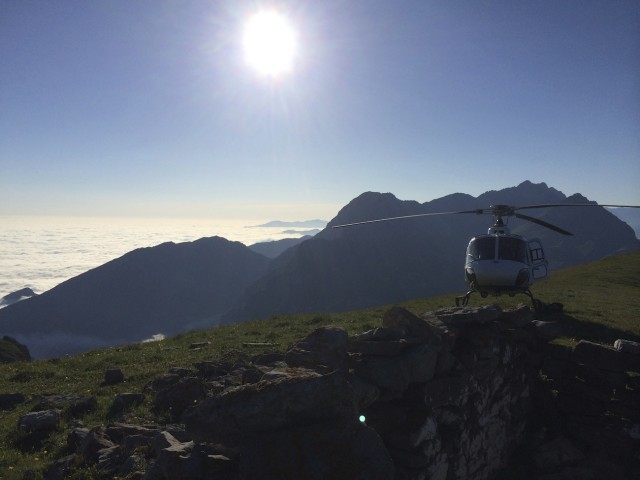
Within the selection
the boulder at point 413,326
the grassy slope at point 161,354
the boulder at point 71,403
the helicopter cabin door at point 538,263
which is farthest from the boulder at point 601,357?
the boulder at point 71,403

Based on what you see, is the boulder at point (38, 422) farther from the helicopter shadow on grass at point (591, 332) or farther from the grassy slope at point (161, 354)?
the helicopter shadow on grass at point (591, 332)

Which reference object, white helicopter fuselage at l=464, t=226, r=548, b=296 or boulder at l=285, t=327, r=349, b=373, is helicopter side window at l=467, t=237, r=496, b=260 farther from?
boulder at l=285, t=327, r=349, b=373

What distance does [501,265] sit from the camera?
72.7ft

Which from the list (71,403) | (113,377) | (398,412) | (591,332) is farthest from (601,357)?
(71,403)

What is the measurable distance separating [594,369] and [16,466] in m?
16.1

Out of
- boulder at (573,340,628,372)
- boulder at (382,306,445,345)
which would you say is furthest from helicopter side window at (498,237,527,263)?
boulder at (382,306,445,345)

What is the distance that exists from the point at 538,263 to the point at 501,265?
3.41m

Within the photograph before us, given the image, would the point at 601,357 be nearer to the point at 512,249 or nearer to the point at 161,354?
the point at 512,249

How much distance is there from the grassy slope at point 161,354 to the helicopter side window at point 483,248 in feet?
14.5

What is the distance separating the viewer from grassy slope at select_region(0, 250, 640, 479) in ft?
31.0

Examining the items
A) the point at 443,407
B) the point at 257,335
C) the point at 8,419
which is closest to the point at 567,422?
the point at 443,407

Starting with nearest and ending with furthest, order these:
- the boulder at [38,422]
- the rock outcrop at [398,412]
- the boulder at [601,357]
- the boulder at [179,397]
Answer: the rock outcrop at [398,412]
the boulder at [38,422]
the boulder at [179,397]
the boulder at [601,357]

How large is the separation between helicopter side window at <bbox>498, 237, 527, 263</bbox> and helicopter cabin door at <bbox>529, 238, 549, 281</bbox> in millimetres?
1203

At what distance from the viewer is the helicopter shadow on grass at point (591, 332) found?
59.0 ft
